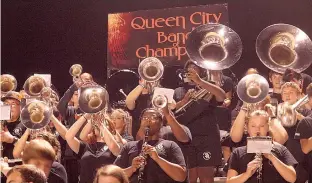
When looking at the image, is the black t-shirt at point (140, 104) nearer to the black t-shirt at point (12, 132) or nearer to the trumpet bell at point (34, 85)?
the black t-shirt at point (12, 132)

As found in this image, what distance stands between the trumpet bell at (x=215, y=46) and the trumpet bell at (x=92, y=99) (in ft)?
3.70

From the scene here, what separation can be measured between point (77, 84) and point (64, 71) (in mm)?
3043

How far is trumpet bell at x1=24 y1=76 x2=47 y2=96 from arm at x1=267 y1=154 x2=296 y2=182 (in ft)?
12.0

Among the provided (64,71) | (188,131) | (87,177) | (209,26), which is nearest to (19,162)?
(87,177)

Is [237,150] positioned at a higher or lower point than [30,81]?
lower

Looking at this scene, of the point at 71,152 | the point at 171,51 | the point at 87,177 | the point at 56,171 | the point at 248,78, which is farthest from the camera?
the point at 171,51

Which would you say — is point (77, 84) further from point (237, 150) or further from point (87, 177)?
point (237, 150)

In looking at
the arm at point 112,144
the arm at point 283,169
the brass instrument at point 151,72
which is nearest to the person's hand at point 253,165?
the arm at point 283,169

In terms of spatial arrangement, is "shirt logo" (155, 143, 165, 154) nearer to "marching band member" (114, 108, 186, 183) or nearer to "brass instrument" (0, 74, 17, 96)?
"marching band member" (114, 108, 186, 183)

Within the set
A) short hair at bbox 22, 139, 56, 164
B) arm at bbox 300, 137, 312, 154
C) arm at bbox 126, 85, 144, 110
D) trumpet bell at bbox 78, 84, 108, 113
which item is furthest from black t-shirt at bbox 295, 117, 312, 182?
short hair at bbox 22, 139, 56, 164

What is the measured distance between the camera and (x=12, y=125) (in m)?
6.19

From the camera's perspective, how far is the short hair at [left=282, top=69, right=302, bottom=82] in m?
5.96

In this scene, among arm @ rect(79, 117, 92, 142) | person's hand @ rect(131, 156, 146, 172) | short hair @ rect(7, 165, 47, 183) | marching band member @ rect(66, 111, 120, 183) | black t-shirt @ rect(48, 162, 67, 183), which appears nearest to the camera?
short hair @ rect(7, 165, 47, 183)

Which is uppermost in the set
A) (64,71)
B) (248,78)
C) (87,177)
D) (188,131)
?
(64,71)
